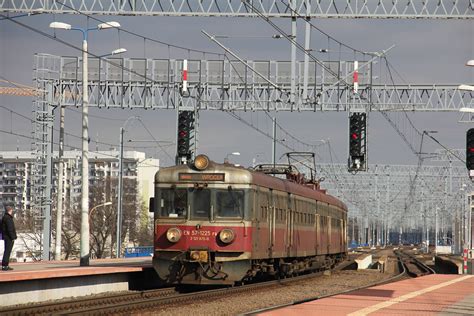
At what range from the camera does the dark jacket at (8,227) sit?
23.4 meters

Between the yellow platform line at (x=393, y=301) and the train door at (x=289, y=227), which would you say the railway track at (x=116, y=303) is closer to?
the train door at (x=289, y=227)

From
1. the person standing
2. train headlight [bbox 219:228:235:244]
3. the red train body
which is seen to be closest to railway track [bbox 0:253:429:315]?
the red train body

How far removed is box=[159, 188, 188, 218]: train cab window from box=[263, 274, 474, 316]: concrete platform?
15.9 ft

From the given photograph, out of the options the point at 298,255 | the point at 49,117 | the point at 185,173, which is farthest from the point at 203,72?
the point at 185,173

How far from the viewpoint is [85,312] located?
17.5 metres

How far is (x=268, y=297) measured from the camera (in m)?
22.8

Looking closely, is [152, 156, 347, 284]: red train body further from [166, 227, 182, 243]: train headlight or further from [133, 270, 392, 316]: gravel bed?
[133, 270, 392, 316]: gravel bed

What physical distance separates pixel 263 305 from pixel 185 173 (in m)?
5.26

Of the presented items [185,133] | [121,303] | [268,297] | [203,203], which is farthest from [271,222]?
[185,133]

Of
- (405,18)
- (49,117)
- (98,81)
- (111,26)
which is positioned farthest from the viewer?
(98,81)

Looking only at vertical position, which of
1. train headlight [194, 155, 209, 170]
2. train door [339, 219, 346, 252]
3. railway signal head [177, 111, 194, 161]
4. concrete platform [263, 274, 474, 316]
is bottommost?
concrete platform [263, 274, 474, 316]

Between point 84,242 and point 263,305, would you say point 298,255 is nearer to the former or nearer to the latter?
point 84,242

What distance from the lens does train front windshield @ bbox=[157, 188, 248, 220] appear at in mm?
24094

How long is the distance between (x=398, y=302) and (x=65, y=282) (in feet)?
25.9
